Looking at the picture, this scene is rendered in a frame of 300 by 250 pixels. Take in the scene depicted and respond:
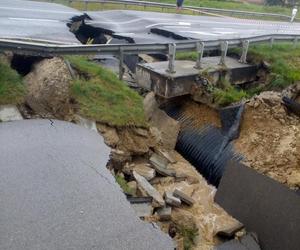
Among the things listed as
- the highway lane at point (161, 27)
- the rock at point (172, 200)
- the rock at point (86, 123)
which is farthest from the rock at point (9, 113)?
the highway lane at point (161, 27)

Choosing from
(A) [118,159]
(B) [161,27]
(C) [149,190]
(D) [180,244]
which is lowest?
(D) [180,244]

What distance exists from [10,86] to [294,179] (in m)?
→ 5.41

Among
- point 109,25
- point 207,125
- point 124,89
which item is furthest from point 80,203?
point 109,25

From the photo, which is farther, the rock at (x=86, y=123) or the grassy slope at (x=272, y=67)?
the grassy slope at (x=272, y=67)

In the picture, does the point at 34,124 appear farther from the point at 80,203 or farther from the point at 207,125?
the point at 207,125

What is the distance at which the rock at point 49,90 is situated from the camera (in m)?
7.25

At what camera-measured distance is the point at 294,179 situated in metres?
6.92

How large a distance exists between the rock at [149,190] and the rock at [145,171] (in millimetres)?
235

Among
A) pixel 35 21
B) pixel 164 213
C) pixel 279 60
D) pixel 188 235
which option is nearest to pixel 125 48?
pixel 164 213

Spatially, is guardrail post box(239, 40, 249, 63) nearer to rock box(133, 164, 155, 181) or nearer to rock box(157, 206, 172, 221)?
rock box(133, 164, 155, 181)

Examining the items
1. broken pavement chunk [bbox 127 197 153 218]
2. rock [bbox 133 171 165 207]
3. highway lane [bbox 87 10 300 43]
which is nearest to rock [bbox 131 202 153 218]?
broken pavement chunk [bbox 127 197 153 218]

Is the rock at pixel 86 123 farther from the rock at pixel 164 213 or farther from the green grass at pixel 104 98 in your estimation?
the rock at pixel 164 213

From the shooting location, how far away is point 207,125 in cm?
906

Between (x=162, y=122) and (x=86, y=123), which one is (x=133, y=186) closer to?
(x=86, y=123)
